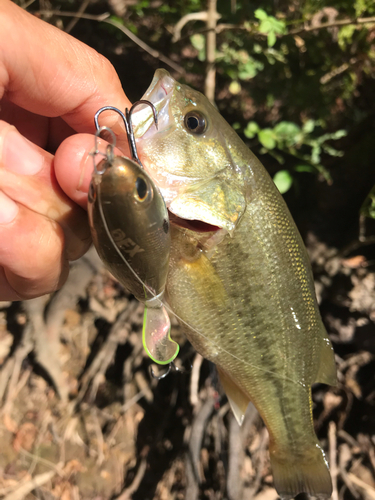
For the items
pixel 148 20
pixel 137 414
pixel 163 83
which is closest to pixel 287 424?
pixel 163 83

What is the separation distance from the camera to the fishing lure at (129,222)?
2.30ft

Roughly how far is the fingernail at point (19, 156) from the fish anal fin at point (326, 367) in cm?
131

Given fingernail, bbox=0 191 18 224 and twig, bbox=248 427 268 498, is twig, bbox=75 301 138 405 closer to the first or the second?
twig, bbox=248 427 268 498

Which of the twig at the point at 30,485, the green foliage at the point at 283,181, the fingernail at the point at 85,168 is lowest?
the twig at the point at 30,485

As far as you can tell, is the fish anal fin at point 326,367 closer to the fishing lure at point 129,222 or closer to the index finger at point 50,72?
the fishing lure at point 129,222

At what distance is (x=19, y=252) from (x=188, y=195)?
0.55m

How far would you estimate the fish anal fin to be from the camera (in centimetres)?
135

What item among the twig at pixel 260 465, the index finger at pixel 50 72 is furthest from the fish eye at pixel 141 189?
the twig at pixel 260 465

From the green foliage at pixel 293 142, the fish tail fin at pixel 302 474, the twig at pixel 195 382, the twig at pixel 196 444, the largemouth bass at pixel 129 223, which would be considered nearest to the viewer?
the largemouth bass at pixel 129 223

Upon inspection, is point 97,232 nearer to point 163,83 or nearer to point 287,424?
point 163,83

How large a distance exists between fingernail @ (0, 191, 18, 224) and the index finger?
1.16 feet

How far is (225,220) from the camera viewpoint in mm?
1029

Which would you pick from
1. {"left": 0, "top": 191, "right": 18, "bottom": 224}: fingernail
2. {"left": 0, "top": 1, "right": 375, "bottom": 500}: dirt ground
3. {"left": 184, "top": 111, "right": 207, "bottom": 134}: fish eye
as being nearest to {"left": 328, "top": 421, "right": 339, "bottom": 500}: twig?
{"left": 0, "top": 1, "right": 375, "bottom": 500}: dirt ground

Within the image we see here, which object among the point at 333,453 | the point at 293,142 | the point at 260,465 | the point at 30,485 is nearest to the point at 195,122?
the point at 293,142
